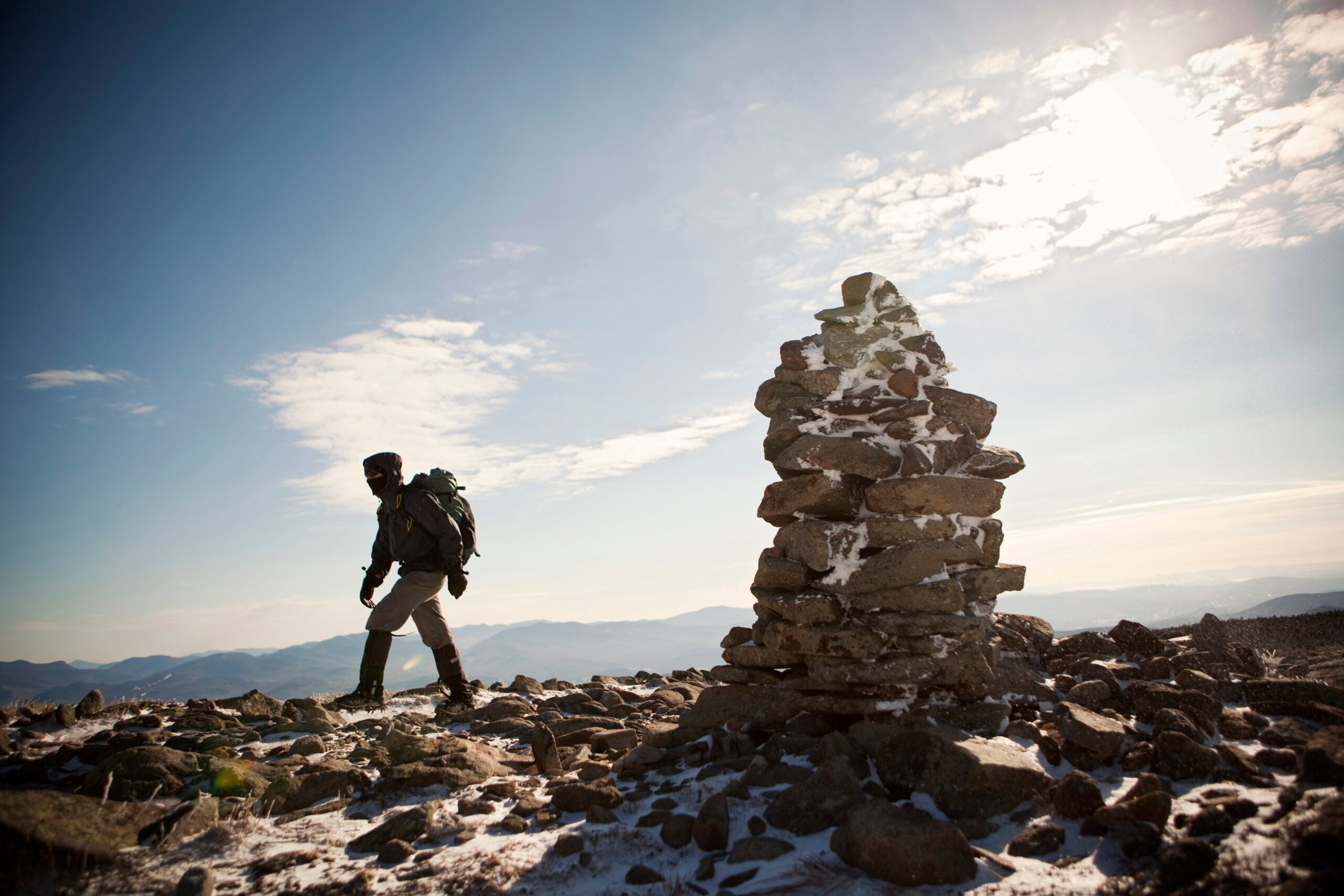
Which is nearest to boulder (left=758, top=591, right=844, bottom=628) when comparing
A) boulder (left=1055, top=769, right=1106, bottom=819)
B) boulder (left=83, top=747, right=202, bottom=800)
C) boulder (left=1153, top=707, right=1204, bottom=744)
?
boulder (left=1055, top=769, right=1106, bottom=819)

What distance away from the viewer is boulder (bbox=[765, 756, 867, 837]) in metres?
4.05

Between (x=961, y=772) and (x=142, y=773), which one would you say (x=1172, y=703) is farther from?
(x=142, y=773)

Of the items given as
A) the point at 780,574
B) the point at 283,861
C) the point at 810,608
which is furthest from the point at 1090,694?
the point at 283,861

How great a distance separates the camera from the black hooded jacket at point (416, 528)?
8.57 metres

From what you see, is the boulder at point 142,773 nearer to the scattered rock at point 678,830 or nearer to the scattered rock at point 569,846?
the scattered rock at point 569,846

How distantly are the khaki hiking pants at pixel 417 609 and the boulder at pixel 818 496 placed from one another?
4.95 metres

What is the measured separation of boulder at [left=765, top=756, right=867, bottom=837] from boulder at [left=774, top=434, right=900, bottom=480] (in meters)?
3.07

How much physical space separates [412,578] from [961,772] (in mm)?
7065

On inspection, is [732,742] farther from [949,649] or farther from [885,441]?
[885,441]

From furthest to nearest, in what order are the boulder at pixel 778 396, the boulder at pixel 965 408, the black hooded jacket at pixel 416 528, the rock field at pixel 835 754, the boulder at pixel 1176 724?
the black hooded jacket at pixel 416 528 < the boulder at pixel 778 396 < the boulder at pixel 965 408 < the boulder at pixel 1176 724 < the rock field at pixel 835 754

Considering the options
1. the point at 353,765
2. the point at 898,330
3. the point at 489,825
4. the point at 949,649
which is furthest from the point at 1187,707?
the point at 353,765

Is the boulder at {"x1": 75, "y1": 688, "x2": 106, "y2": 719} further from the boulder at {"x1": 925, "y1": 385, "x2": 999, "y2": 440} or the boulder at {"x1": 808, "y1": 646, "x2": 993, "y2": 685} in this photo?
the boulder at {"x1": 925, "y1": 385, "x2": 999, "y2": 440}

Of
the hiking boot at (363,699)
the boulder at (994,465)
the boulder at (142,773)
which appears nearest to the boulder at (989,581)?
the boulder at (994,465)

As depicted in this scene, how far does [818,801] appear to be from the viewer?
13.8ft
